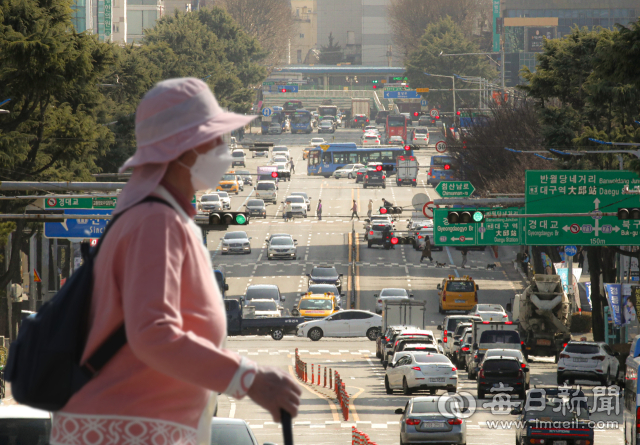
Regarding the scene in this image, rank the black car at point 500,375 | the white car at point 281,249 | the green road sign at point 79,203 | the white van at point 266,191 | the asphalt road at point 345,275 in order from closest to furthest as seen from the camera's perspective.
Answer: the asphalt road at point 345,275 → the black car at point 500,375 → the green road sign at point 79,203 → the white car at point 281,249 → the white van at point 266,191

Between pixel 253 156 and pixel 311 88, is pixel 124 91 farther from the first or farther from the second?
pixel 311 88

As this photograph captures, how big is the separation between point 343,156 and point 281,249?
3665cm

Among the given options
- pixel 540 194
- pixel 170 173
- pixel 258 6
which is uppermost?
pixel 258 6

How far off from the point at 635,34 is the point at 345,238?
56.8 m

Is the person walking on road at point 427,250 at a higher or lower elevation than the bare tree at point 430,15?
lower

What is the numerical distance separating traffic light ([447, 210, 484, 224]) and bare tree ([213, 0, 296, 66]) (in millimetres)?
128950

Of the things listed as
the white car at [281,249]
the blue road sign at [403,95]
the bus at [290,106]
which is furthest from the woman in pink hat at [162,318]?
the bus at [290,106]

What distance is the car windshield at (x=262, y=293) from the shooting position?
165 ft

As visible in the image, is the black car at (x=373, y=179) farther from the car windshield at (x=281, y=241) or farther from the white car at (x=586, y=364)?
the white car at (x=586, y=364)

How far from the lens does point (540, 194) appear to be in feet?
106

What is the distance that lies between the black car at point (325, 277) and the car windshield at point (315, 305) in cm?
887

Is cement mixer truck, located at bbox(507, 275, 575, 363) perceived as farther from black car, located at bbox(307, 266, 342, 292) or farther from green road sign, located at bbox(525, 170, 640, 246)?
black car, located at bbox(307, 266, 342, 292)

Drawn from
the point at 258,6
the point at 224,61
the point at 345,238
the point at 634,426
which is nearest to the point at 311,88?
the point at 258,6

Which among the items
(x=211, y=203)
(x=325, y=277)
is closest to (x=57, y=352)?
(x=325, y=277)
